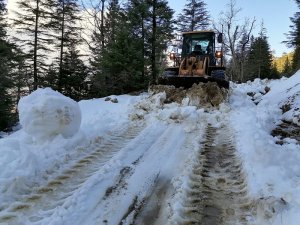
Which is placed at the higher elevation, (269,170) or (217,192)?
(269,170)

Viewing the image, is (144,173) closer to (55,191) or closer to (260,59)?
(55,191)

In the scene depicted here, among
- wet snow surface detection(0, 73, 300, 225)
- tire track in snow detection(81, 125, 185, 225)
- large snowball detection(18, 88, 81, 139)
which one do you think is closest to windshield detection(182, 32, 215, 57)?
wet snow surface detection(0, 73, 300, 225)

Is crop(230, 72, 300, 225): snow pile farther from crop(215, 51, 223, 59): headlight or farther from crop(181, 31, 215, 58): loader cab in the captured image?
crop(181, 31, 215, 58): loader cab

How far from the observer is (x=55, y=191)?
14.6 feet

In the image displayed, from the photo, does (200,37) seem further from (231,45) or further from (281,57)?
(281,57)

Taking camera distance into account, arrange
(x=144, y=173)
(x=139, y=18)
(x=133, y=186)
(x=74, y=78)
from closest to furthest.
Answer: (x=133, y=186) < (x=144, y=173) < (x=139, y=18) < (x=74, y=78)

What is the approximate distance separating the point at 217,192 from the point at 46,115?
351cm

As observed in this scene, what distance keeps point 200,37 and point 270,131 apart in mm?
8414

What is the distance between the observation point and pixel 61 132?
6680 mm

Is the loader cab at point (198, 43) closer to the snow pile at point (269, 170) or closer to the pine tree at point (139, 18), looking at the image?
the pine tree at point (139, 18)

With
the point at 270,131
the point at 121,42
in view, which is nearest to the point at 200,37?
the point at 121,42

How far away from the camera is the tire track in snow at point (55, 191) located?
3803mm

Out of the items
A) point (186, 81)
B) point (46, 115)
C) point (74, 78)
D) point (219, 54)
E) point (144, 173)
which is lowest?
point (144, 173)

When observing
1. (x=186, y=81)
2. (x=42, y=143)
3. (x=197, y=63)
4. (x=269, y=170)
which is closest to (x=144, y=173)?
(x=269, y=170)
